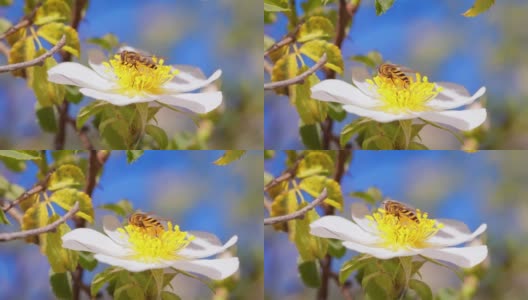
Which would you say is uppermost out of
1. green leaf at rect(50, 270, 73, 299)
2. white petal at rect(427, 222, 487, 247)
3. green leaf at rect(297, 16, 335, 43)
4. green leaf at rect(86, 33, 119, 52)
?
green leaf at rect(297, 16, 335, 43)

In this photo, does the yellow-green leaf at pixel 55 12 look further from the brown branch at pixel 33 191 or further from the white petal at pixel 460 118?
the white petal at pixel 460 118

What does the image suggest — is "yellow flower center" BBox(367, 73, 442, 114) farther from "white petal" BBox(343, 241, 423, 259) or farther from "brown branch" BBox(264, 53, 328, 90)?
"white petal" BBox(343, 241, 423, 259)

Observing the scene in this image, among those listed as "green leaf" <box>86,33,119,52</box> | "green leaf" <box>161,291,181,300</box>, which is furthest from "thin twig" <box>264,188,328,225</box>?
"green leaf" <box>86,33,119,52</box>

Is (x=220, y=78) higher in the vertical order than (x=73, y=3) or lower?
lower

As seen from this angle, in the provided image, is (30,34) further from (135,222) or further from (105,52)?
(135,222)

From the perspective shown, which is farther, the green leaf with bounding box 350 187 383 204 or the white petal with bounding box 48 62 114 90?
the green leaf with bounding box 350 187 383 204

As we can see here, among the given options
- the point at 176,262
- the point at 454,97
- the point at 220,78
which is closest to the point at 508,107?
the point at 454,97

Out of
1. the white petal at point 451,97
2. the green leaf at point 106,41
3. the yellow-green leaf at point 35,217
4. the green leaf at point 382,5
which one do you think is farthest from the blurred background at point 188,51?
the white petal at point 451,97
